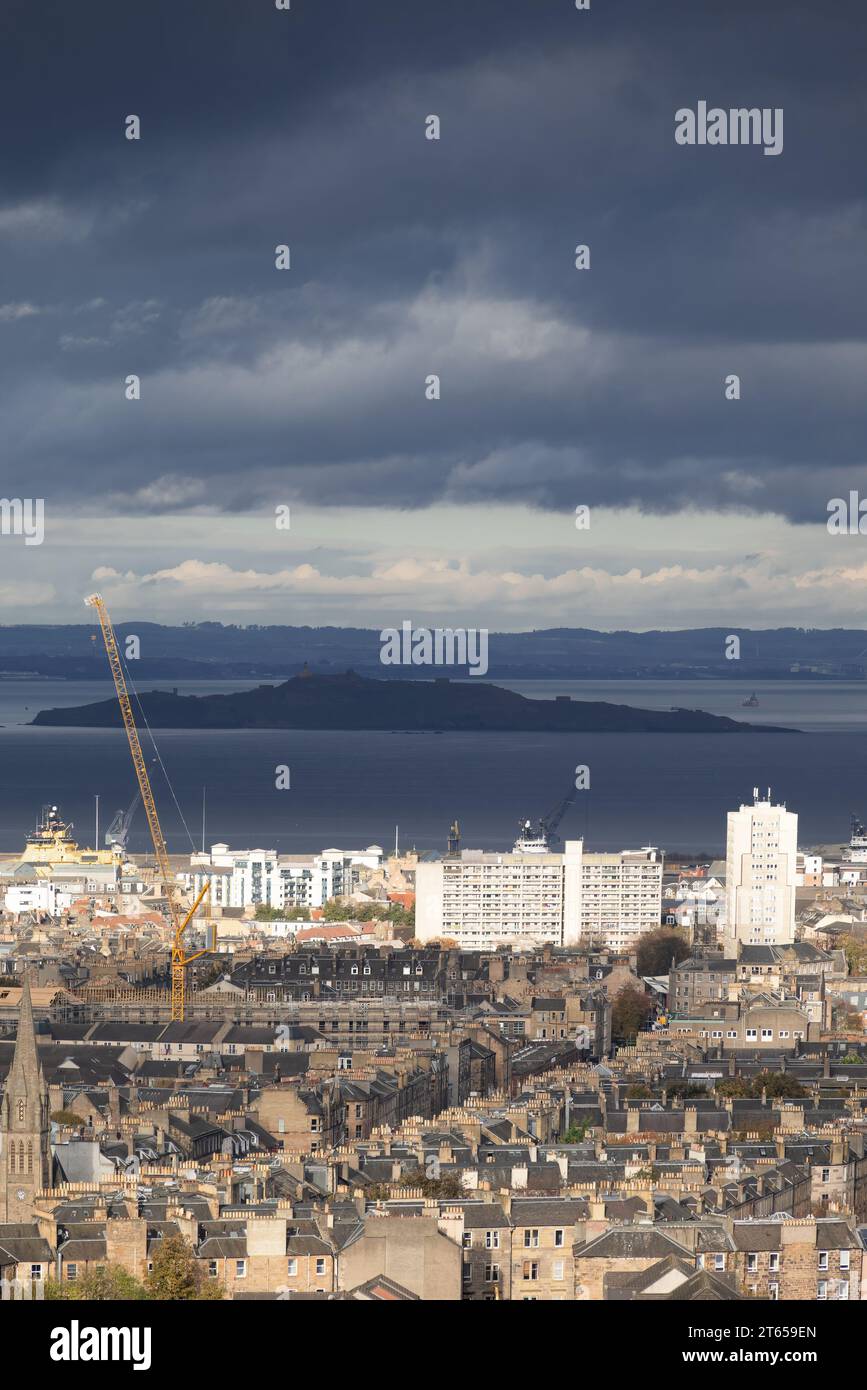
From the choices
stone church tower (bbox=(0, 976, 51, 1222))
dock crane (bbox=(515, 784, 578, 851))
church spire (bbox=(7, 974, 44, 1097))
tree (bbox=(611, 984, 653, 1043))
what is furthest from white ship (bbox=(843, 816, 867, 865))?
stone church tower (bbox=(0, 976, 51, 1222))

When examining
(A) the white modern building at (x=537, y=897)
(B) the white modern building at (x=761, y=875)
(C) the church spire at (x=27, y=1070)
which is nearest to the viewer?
(C) the church spire at (x=27, y=1070)

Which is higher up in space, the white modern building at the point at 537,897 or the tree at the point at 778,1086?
the white modern building at the point at 537,897

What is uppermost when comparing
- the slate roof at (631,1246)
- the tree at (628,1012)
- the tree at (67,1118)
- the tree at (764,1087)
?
the tree at (628,1012)

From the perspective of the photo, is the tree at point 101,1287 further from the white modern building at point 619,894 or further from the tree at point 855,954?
the white modern building at point 619,894

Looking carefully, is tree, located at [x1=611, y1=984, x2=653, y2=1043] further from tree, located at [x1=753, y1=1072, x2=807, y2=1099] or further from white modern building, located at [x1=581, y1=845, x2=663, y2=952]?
white modern building, located at [x1=581, y1=845, x2=663, y2=952]

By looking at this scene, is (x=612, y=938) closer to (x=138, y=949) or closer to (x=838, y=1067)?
(x=138, y=949)

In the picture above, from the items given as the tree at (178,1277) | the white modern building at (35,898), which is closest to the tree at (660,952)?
the white modern building at (35,898)
